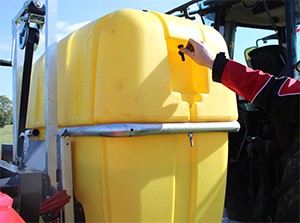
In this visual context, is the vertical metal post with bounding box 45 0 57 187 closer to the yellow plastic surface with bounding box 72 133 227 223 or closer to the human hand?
the yellow plastic surface with bounding box 72 133 227 223

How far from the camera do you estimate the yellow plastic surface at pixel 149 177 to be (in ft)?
4.43

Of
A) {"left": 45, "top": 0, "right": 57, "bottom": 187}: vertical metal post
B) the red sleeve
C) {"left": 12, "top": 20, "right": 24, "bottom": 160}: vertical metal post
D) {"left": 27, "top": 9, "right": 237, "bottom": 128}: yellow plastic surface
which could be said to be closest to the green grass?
{"left": 12, "top": 20, "right": 24, "bottom": 160}: vertical metal post

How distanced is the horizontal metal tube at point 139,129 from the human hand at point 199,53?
252 mm

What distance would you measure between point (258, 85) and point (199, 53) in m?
0.27

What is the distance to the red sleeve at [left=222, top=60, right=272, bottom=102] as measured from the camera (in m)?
1.43

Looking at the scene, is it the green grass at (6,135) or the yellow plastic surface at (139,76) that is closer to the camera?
the yellow plastic surface at (139,76)

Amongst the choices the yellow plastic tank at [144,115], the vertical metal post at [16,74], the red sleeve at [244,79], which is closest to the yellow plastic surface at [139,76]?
the yellow plastic tank at [144,115]

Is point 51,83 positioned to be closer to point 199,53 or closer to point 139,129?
point 139,129

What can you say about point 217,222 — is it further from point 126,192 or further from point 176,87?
point 176,87

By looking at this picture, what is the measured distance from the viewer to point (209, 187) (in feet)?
4.99

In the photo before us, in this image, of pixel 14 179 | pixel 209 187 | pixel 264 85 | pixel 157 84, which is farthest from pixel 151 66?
pixel 14 179

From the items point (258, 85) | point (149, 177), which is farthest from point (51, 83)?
point (258, 85)

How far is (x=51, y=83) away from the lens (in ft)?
4.96

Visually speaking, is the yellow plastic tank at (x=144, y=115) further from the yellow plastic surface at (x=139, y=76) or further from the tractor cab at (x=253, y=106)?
the tractor cab at (x=253, y=106)
